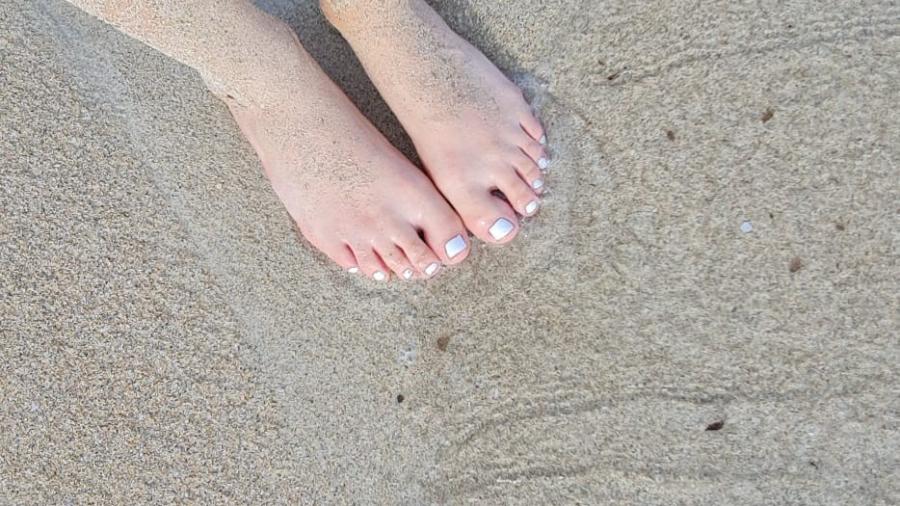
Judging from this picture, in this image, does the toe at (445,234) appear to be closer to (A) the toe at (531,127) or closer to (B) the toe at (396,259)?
(B) the toe at (396,259)

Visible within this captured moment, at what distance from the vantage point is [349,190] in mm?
1469

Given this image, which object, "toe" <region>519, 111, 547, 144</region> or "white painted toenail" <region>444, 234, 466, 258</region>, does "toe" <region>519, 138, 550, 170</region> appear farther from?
"white painted toenail" <region>444, 234, 466, 258</region>

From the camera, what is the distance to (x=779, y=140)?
4.52 ft

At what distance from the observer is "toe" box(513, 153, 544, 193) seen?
1441 mm

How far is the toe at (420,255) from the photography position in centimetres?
145

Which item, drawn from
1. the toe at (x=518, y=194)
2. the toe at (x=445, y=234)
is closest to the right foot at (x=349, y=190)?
the toe at (x=445, y=234)

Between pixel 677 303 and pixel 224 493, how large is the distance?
0.86m

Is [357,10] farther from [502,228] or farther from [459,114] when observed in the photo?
[502,228]

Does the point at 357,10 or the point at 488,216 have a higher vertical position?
the point at 357,10

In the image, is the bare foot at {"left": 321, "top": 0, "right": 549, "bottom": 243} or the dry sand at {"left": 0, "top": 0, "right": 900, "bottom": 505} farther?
the bare foot at {"left": 321, "top": 0, "right": 549, "bottom": 243}

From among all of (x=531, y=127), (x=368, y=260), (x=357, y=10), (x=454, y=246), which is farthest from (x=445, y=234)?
(x=357, y=10)

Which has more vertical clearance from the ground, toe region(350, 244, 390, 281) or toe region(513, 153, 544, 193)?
toe region(513, 153, 544, 193)

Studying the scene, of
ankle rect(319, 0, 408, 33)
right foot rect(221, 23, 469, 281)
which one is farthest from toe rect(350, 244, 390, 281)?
ankle rect(319, 0, 408, 33)

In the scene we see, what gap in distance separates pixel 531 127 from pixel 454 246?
0.85 feet
